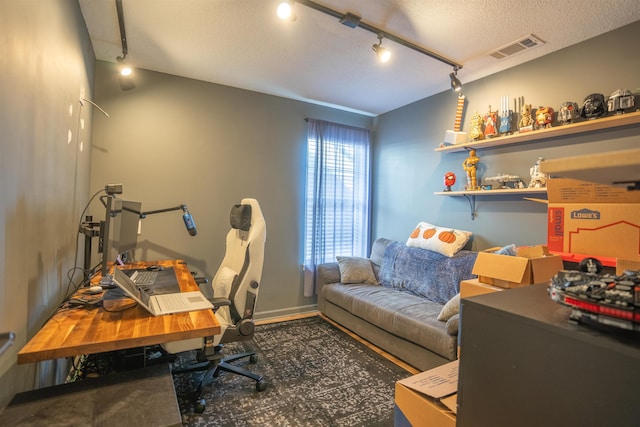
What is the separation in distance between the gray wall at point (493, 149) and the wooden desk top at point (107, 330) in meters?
2.62

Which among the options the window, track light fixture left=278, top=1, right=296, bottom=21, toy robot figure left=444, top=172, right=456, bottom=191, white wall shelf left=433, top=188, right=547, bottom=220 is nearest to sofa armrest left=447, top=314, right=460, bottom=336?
white wall shelf left=433, top=188, right=547, bottom=220

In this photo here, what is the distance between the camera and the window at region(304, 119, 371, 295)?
3.82 metres

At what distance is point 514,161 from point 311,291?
8.41ft

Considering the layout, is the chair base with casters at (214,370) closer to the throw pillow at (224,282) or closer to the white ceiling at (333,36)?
the throw pillow at (224,282)

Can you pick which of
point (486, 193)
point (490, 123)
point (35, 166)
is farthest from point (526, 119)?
point (35, 166)

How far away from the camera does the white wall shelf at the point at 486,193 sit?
247 cm

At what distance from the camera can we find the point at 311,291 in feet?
12.5

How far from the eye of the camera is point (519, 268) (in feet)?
4.88

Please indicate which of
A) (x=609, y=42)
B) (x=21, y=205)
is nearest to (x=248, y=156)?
(x=21, y=205)

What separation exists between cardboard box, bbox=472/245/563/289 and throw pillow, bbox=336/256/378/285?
1906 millimetres

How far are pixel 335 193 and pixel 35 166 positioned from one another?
3024 mm

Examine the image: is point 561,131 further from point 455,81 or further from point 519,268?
point 519,268

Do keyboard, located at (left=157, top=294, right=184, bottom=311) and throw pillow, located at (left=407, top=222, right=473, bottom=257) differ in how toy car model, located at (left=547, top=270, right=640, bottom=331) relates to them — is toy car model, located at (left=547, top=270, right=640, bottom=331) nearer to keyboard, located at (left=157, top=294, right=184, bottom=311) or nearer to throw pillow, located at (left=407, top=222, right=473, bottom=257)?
keyboard, located at (left=157, top=294, right=184, bottom=311)

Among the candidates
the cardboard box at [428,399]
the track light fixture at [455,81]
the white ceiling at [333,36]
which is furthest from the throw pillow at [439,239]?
the cardboard box at [428,399]
